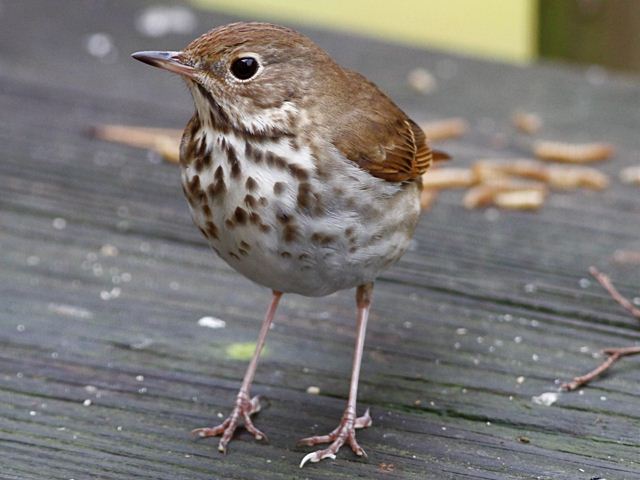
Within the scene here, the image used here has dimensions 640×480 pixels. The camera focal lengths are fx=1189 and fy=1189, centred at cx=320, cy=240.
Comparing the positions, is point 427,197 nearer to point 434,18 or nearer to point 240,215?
point 240,215

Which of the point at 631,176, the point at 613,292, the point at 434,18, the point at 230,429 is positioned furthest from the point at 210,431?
the point at 434,18

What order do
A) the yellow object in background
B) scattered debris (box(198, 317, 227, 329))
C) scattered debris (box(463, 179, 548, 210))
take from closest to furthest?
1. scattered debris (box(198, 317, 227, 329))
2. scattered debris (box(463, 179, 548, 210))
3. the yellow object in background

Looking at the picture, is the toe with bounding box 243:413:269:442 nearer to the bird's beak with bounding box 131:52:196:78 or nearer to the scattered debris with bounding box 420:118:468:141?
the bird's beak with bounding box 131:52:196:78

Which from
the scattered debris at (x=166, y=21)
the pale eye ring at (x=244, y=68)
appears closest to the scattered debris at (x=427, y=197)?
the pale eye ring at (x=244, y=68)

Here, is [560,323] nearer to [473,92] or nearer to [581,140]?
[581,140]

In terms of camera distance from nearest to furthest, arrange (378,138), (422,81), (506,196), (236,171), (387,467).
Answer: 1. (387,467)
2. (236,171)
3. (378,138)
4. (506,196)
5. (422,81)

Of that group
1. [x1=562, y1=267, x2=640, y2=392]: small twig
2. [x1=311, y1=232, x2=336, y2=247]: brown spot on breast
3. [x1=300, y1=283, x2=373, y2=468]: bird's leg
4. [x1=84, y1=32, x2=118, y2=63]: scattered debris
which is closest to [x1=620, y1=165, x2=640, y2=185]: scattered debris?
[x1=562, y1=267, x2=640, y2=392]: small twig
